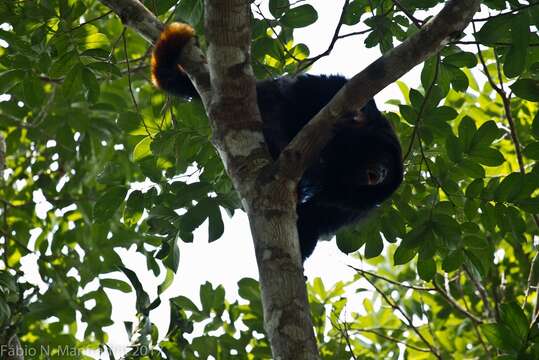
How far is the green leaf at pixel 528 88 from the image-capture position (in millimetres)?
3041

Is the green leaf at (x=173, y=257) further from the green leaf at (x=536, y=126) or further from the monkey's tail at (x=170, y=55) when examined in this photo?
the green leaf at (x=536, y=126)

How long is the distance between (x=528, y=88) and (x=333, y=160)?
1.22 metres

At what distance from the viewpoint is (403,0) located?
3277 millimetres

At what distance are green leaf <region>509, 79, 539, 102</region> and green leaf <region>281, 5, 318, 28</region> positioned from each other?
0.91 m

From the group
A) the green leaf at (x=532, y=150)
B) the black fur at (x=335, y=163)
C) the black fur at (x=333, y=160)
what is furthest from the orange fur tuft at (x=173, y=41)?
the green leaf at (x=532, y=150)

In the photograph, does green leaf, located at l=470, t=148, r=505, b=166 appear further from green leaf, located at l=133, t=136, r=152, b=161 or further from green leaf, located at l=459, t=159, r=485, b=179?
green leaf, located at l=133, t=136, r=152, b=161

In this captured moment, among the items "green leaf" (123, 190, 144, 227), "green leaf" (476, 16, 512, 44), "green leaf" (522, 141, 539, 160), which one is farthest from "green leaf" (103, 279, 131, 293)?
"green leaf" (476, 16, 512, 44)

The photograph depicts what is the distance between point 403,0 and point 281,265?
61.3 inches

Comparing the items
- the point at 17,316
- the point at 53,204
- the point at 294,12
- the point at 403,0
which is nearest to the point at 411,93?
the point at 403,0

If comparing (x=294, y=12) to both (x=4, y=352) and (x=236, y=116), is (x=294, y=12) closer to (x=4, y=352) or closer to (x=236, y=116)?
(x=236, y=116)

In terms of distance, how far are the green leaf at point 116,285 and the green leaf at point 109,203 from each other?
2.34ft

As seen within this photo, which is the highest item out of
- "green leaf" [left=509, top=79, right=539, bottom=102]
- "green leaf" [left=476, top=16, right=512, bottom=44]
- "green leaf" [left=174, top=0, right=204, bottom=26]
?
"green leaf" [left=174, top=0, right=204, bottom=26]

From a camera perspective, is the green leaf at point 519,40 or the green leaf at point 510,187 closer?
the green leaf at point 519,40

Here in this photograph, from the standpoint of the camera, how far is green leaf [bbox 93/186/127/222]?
3564 millimetres
